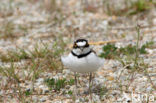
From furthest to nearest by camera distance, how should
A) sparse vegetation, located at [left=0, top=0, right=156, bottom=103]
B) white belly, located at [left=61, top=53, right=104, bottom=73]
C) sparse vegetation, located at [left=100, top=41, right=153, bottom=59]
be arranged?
sparse vegetation, located at [left=100, top=41, right=153, bottom=59] < sparse vegetation, located at [left=0, top=0, right=156, bottom=103] < white belly, located at [left=61, top=53, right=104, bottom=73]

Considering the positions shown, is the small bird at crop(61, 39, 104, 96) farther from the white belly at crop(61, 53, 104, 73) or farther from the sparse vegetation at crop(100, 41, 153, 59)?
the sparse vegetation at crop(100, 41, 153, 59)

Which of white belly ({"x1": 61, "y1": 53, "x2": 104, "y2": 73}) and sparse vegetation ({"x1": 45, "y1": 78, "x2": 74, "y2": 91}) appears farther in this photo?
sparse vegetation ({"x1": 45, "y1": 78, "x2": 74, "y2": 91})

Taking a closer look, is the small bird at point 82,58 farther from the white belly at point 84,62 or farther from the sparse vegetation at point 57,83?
the sparse vegetation at point 57,83

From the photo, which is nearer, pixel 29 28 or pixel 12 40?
pixel 12 40

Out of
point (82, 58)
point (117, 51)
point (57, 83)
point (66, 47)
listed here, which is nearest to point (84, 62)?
point (82, 58)

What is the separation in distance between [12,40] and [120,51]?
2.26 metres

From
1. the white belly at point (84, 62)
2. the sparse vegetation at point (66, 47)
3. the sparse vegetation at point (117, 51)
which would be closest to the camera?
the white belly at point (84, 62)

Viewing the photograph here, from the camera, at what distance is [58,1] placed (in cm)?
832

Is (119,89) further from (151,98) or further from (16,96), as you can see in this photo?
(16,96)

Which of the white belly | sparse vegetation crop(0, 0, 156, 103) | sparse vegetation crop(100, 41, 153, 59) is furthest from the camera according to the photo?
sparse vegetation crop(100, 41, 153, 59)

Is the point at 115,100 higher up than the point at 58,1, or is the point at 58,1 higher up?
the point at 58,1

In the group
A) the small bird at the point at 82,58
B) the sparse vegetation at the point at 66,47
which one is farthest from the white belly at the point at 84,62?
the sparse vegetation at the point at 66,47

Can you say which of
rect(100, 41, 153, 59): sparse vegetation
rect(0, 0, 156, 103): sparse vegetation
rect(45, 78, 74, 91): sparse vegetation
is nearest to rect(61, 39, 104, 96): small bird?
rect(0, 0, 156, 103): sparse vegetation

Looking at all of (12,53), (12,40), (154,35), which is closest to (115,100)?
(12,53)
